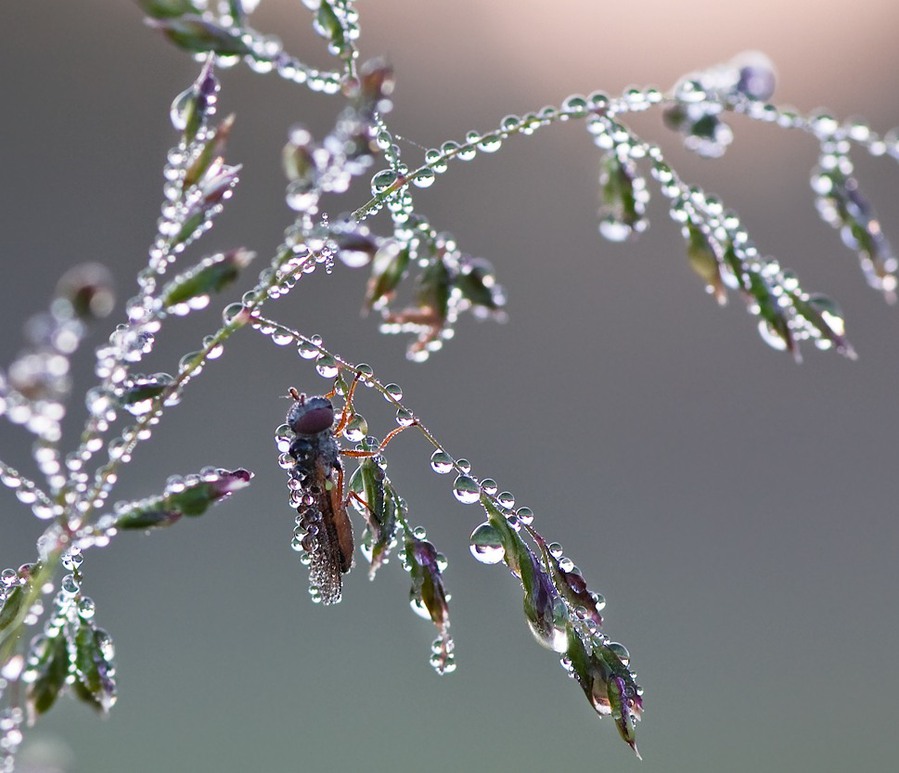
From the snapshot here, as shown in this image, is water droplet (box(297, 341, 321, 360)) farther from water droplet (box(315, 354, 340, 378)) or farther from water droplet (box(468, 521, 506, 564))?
water droplet (box(468, 521, 506, 564))

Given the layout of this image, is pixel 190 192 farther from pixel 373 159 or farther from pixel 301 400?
pixel 301 400

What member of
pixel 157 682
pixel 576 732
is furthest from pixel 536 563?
→ pixel 157 682

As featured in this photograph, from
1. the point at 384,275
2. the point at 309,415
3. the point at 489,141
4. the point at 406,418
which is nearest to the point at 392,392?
the point at 406,418

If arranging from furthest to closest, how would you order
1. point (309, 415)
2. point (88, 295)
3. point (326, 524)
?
point (326, 524)
point (309, 415)
point (88, 295)

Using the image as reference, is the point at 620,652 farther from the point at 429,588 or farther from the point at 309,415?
the point at 309,415

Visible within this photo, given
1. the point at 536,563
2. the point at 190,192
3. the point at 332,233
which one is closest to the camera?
the point at 332,233

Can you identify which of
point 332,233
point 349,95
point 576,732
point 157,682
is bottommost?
point 332,233

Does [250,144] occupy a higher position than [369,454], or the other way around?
[250,144]
